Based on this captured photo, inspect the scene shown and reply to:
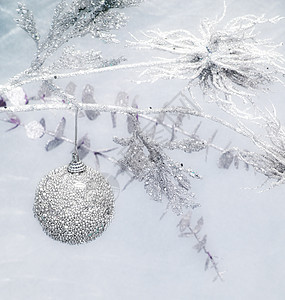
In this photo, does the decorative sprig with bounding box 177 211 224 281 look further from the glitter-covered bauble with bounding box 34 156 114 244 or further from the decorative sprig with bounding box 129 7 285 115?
the decorative sprig with bounding box 129 7 285 115

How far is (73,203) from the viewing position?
2.55ft

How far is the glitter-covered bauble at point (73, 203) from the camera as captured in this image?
0.78 metres

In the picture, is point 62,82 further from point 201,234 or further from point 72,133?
point 201,234

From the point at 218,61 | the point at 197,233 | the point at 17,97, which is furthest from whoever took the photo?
the point at 197,233

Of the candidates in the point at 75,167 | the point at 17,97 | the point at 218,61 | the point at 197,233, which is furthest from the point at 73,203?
the point at 197,233

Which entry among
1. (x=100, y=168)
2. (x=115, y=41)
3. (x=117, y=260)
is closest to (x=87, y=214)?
(x=115, y=41)

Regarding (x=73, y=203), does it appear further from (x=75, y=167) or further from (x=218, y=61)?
(x=218, y=61)

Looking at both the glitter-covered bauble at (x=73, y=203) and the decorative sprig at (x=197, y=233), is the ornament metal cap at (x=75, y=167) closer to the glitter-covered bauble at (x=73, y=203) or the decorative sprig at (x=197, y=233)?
the glitter-covered bauble at (x=73, y=203)

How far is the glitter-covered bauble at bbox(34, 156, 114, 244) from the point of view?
0.78m

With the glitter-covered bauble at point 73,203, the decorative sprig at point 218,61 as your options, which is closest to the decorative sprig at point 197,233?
the glitter-covered bauble at point 73,203

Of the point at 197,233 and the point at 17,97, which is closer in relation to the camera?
the point at 17,97

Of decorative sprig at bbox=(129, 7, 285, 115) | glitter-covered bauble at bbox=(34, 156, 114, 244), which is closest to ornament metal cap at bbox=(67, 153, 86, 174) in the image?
glitter-covered bauble at bbox=(34, 156, 114, 244)

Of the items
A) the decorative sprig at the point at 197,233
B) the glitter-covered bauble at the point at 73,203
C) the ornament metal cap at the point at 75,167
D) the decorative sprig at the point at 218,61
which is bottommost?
the decorative sprig at the point at 197,233

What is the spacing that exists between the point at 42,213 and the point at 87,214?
92mm
